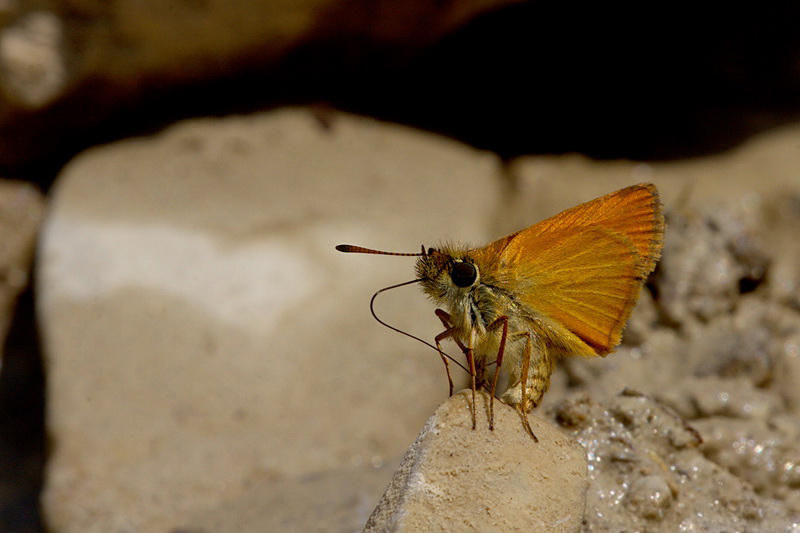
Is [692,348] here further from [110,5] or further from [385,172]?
[110,5]

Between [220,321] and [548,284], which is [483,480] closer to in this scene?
[548,284]

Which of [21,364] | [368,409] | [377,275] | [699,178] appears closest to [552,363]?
[368,409]

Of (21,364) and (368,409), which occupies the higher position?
(368,409)

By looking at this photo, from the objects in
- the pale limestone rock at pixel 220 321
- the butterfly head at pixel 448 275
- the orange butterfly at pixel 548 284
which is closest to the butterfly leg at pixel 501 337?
the orange butterfly at pixel 548 284

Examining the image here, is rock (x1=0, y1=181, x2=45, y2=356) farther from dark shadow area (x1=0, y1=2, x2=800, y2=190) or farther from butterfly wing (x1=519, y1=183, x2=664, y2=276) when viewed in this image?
butterfly wing (x1=519, y1=183, x2=664, y2=276)

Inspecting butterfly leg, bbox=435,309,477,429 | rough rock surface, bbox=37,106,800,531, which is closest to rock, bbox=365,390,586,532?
butterfly leg, bbox=435,309,477,429

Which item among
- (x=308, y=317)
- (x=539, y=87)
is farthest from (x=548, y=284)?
(x=539, y=87)

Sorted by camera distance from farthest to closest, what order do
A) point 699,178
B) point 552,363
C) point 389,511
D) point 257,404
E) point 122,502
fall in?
1. point 699,178
2. point 257,404
3. point 122,502
4. point 552,363
5. point 389,511
